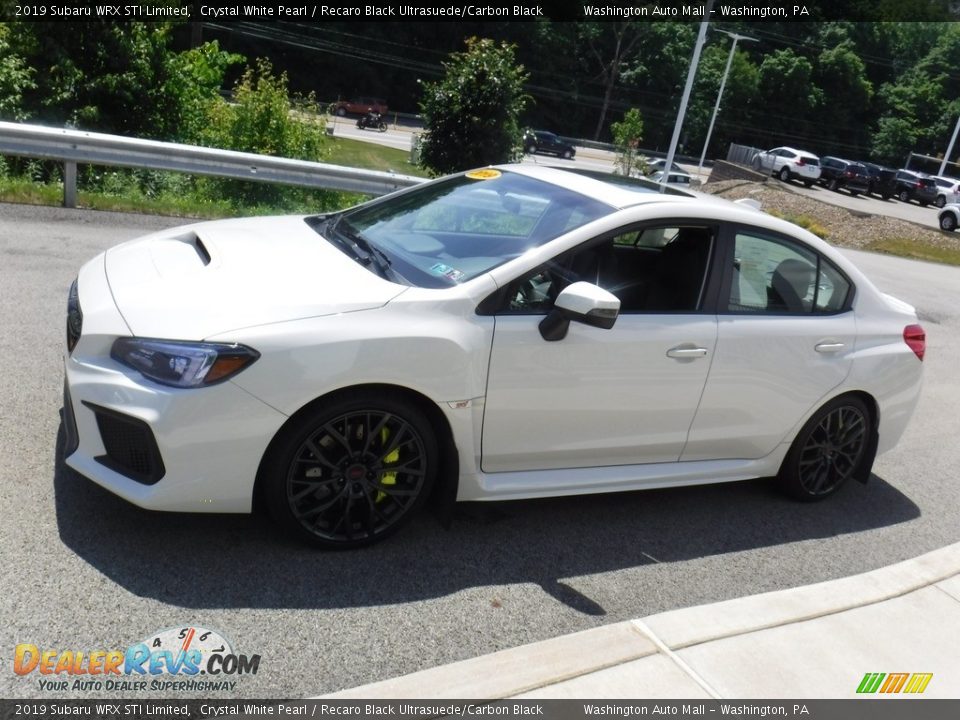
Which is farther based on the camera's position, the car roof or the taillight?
the taillight

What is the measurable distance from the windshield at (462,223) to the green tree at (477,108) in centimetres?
1565

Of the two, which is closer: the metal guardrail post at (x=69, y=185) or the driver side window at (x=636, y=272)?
the driver side window at (x=636, y=272)

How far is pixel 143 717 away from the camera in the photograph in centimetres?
273

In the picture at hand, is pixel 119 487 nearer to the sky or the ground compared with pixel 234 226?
nearer to the ground

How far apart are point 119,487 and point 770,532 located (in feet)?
10.8

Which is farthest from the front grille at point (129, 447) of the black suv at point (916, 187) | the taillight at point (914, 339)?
the black suv at point (916, 187)

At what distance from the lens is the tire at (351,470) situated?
3484 mm

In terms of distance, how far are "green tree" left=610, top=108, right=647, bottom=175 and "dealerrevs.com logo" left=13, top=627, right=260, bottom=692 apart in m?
34.6

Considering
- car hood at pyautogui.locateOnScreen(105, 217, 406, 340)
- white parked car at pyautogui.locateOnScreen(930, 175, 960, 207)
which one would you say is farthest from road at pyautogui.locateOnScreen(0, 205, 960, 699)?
white parked car at pyautogui.locateOnScreen(930, 175, 960, 207)

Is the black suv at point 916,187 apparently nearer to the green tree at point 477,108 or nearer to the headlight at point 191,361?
the green tree at point 477,108

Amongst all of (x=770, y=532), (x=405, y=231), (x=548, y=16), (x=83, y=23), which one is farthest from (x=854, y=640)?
(x=548, y=16)

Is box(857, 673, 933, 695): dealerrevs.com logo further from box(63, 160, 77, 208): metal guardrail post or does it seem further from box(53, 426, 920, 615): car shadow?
box(63, 160, 77, 208): metal guardrail post

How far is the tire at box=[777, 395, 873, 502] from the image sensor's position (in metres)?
4.97

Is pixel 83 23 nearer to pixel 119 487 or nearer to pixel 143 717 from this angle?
pixel 119 487
